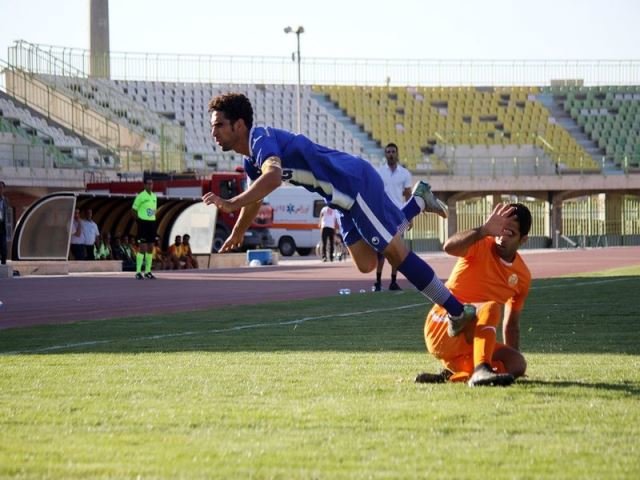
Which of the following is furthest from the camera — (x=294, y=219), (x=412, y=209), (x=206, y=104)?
(x=206, y=104)

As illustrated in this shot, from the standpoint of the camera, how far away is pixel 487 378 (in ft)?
24.7

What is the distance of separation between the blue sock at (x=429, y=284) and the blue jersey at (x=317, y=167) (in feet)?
1.84

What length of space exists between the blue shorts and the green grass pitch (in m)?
0.88

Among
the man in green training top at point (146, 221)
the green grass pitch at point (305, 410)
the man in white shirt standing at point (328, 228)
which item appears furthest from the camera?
the man in white shirt standing at point (328, 228)

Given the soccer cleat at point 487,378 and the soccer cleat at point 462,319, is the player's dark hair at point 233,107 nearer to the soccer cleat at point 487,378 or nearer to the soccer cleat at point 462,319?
the soccer cleat at point 462,319

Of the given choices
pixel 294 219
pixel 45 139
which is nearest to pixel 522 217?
pixel 294 219

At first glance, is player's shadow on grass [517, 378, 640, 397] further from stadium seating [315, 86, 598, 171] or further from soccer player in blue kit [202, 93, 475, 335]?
stadium seating [315, 86, 598, 171]

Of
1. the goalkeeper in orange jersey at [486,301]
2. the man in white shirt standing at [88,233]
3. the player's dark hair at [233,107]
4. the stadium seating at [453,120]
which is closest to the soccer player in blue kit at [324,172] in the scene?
the player's dark hair at [233,107]

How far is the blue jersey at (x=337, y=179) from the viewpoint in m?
8.41

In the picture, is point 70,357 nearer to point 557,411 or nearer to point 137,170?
point 557,411

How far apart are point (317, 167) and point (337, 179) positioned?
15 centimetres

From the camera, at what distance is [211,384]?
7980 mm

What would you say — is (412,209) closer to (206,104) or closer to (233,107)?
(233,107)

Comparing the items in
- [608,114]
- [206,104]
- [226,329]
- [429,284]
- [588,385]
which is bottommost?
[226,329]
